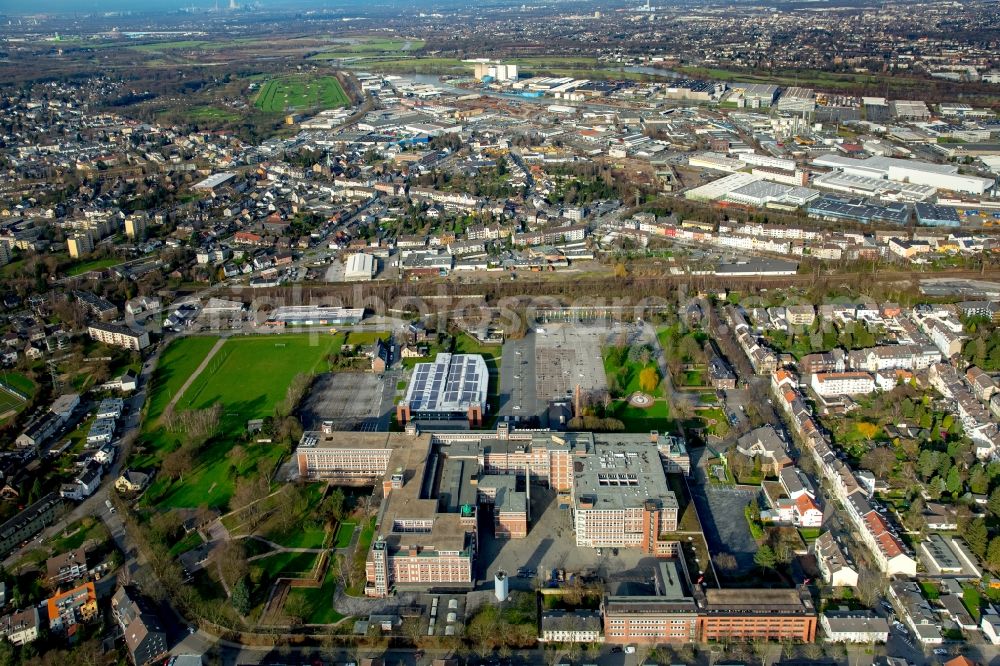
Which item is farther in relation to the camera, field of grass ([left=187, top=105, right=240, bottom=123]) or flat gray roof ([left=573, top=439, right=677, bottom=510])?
field of grass ([left=187, top=105, right=240, bottom=123])

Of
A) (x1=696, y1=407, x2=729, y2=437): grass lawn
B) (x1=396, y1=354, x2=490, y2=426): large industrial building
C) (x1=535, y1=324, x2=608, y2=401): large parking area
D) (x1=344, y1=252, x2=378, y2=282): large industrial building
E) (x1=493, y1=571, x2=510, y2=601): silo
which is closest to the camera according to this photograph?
(x1=493, y1=571, x2=510, y2=601): silo

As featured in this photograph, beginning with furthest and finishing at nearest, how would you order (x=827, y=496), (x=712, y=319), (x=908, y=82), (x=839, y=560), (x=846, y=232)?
(x=908, y=82)
(x=846, y=232)
(x=712, y=319)
(x=827, y=496)
(x=839, y=560)

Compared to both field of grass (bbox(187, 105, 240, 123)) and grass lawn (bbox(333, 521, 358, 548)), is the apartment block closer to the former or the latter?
grass lawn (bbox(333, 521, 358, 548))

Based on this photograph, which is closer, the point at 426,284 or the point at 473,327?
the point at 473,327

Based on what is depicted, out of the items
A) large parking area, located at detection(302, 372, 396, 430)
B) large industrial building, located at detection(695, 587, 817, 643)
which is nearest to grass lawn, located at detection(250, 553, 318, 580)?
large parking area, located at detection(302, 372, 396, 430)

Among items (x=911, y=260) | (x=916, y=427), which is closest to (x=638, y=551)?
(x=916, y=427)

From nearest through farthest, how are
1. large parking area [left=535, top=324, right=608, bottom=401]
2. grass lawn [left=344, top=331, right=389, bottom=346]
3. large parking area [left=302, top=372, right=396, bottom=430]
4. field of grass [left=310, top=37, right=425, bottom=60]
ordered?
large parking area [left=302, top=372, right=396, bottom=430] < large parking area [left=535, top=324, right=608, bottom=401] < grass lawn [left=344, top=331, right=389, bottom=346] < field of grass [left=310, top=37, right=425, bottom=60]

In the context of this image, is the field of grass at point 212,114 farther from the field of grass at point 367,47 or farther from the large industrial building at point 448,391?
the large industrial building at point 448,391

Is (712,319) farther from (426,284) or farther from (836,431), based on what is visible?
(426,284)
